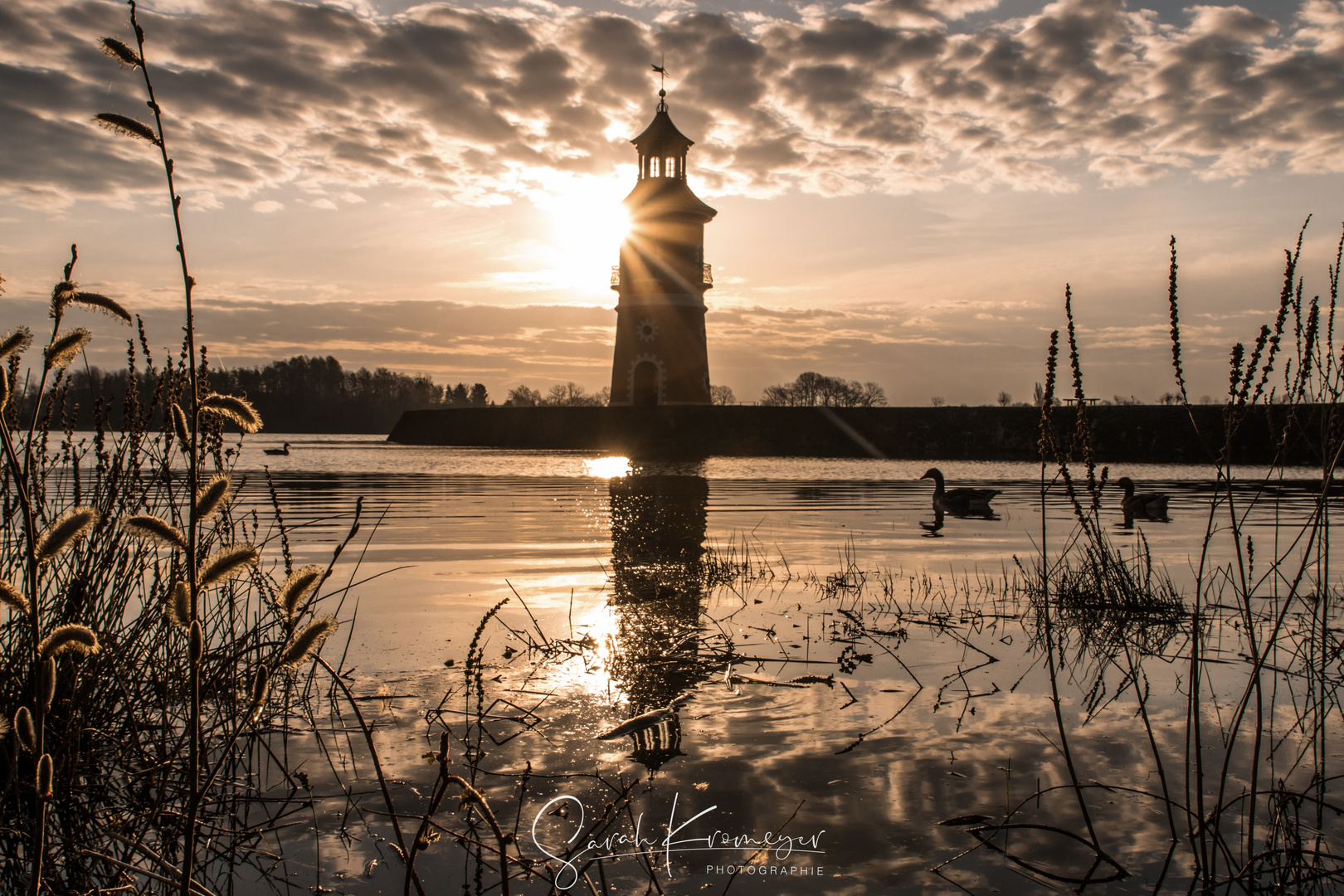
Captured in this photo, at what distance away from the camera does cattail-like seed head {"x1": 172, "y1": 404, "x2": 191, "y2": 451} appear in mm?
1810

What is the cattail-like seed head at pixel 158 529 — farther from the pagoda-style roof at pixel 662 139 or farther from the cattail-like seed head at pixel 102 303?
the pagoda-style roof at pixel 662 139

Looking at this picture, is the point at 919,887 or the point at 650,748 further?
the point at 650,748

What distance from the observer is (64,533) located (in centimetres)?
157

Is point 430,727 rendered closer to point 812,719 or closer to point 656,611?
point 812,719

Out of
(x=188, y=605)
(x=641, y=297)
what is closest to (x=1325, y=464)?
(x=188, y=605)

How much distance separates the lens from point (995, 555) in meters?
10.7

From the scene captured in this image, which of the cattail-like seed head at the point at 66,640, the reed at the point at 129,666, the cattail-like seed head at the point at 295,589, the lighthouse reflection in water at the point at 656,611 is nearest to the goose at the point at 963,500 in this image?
the lighthouse reflection in water at the point at 656,611

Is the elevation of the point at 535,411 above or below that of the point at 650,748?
above

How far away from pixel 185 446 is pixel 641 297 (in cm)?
3694

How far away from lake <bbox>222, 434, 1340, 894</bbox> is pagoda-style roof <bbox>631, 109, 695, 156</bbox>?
29.3 m

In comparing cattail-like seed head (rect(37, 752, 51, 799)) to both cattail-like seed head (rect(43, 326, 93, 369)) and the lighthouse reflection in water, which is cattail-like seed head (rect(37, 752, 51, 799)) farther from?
the lighthouse reflection in water

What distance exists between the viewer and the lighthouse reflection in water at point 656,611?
15.5ft

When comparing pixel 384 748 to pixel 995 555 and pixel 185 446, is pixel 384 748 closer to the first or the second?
pixel 185 446

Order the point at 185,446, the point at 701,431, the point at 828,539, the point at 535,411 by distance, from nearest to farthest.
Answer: the point at 185,446 < the point at 828,539 < the point at 701,431 < the point at 535,411
